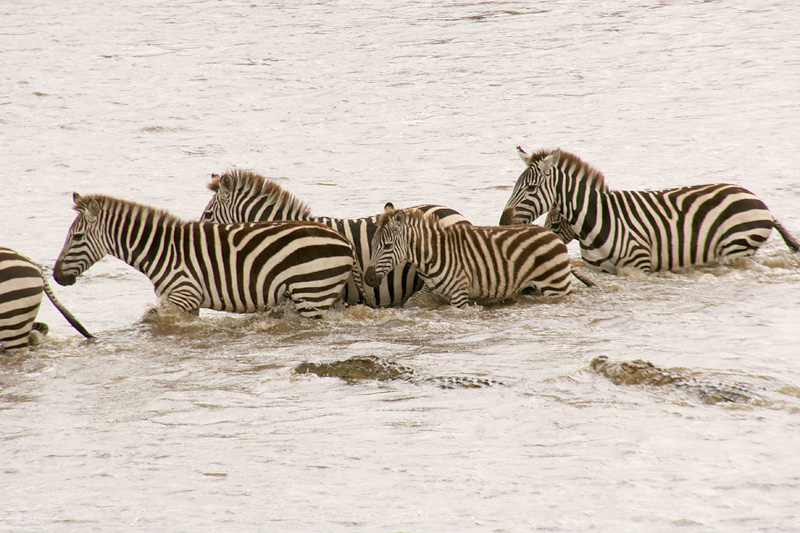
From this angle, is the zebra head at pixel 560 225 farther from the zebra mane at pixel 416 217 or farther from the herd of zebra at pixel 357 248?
the zebra mane at pixel 416 217

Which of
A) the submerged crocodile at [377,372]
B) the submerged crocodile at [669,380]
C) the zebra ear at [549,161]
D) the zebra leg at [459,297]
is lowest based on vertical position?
the submerged crocodile at [377,372]

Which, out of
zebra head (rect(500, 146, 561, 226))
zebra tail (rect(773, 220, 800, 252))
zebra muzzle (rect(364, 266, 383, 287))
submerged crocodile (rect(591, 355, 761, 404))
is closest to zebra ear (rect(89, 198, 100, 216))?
zebra muzzle (rect(364, 266, 383, 287))

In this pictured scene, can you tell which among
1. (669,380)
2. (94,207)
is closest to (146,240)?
(94,207)

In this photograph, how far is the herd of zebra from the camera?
Result: 866cm

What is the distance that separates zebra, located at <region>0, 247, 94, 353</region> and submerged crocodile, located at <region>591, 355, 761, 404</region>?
4367 millimetres

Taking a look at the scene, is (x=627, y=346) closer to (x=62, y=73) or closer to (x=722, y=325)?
(x=722, y=325)

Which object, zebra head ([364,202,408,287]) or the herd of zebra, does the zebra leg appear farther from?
zebra head ([364,202,408,287])

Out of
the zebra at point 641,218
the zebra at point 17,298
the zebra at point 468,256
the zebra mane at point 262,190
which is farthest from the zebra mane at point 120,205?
the zebra at point 641,218

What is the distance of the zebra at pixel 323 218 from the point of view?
9.22 m

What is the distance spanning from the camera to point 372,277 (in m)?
8.92

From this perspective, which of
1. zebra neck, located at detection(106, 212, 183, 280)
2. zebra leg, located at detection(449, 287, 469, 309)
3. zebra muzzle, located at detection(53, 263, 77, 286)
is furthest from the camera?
zebra leg, located at detection(449, 287, 469, 309)

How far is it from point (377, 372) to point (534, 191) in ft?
12.1

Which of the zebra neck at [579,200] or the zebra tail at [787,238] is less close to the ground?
the zebra neck at [579,200]

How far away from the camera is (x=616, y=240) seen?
32.7 ft
